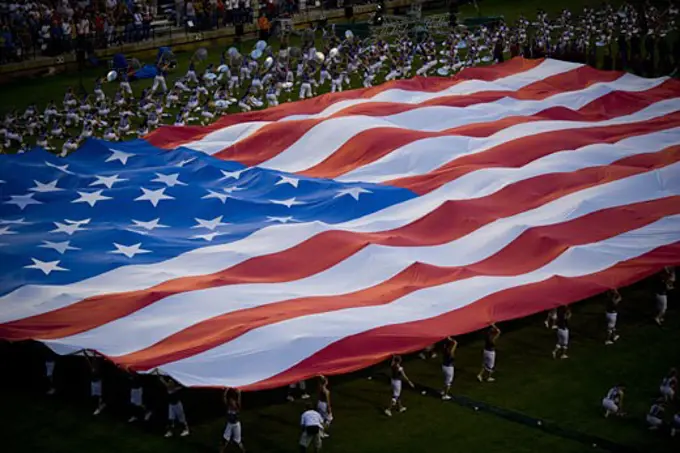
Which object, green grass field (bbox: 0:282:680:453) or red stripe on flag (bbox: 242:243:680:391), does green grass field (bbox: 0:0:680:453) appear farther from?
red stripe on flag (bbox: 242:243:680:391)

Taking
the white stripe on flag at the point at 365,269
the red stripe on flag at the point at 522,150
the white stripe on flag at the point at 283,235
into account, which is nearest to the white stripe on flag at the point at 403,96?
the red stripe on flag at the point at 522,150

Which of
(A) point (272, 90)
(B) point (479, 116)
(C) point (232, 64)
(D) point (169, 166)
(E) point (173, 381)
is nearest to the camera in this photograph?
(E) point (173, 381)

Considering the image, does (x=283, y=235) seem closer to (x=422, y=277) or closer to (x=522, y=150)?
(x=422, y=277)

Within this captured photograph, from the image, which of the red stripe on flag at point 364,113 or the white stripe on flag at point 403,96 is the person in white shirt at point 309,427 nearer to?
the red stripe on flag at point 364,113

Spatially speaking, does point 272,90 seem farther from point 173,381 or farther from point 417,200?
point 173,381

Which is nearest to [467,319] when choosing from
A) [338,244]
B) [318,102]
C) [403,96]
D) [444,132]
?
[338,244]

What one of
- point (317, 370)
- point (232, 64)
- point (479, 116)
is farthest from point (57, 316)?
point (232, 64)
